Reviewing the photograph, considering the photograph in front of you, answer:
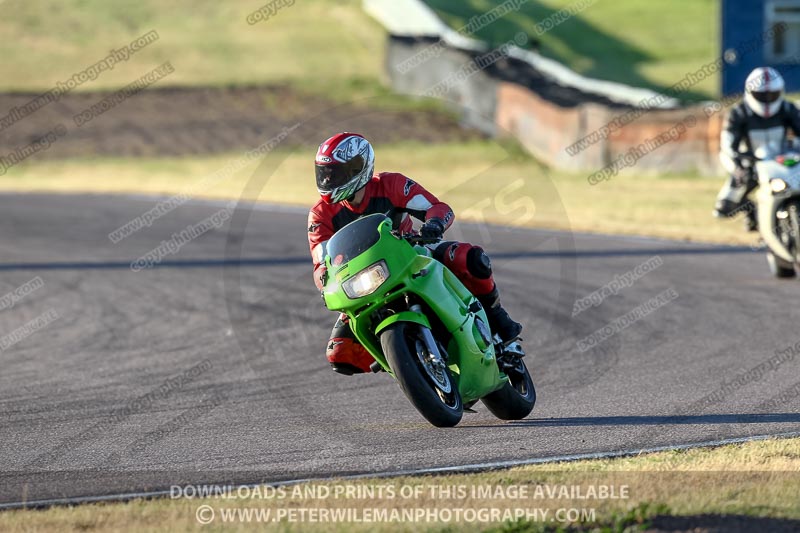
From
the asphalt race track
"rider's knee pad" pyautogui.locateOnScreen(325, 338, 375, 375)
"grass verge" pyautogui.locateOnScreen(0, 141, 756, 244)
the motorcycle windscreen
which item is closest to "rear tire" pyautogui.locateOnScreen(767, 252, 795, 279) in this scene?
the asphalt race track

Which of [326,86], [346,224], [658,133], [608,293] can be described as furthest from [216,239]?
[326,86]

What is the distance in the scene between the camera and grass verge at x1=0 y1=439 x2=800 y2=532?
5.05 m

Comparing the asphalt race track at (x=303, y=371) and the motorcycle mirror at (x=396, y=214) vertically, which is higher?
the motorcycle mirror at (x=396, y=214)

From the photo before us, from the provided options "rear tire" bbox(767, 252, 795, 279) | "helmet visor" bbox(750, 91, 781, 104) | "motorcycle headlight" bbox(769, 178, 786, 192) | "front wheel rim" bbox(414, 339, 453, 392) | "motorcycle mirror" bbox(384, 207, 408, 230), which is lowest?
"rear tire" bbox(767, 252, 795, 279)

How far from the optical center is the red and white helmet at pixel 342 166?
6.93 m

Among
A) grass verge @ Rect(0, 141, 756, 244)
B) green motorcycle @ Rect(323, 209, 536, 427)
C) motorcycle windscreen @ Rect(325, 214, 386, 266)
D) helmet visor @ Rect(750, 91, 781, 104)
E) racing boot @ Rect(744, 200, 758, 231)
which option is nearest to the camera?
green motorcycle @ Rect(323, 209, 536, 427)

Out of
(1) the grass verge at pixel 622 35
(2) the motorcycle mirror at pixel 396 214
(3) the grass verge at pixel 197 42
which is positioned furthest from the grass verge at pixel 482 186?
(1) the grass verge at pixel 622 35

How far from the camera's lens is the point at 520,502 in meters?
5.41

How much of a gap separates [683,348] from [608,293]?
279 cm

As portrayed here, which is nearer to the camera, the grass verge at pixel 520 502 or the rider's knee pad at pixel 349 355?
the grass verge at pixel 520 502

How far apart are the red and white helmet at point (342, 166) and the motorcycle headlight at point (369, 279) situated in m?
0.64

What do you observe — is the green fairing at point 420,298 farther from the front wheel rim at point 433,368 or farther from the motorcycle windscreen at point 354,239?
the front wheel rim at point 433,368

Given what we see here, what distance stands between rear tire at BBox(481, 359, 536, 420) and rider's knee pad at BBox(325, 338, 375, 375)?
0.75 m

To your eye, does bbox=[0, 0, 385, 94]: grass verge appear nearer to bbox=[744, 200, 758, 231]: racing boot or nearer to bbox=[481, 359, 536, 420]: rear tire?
bbox=[744, 200, 758, 231]: racing boot
